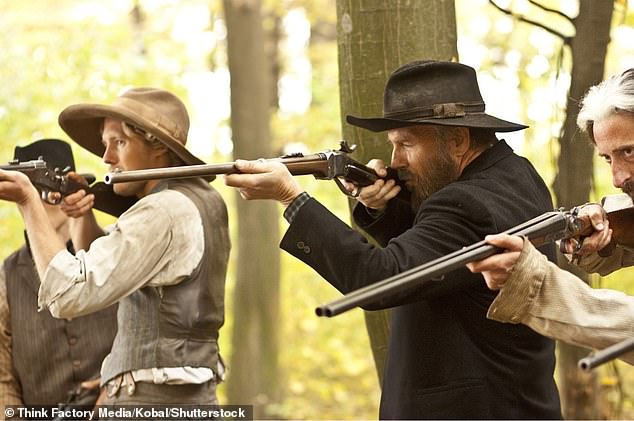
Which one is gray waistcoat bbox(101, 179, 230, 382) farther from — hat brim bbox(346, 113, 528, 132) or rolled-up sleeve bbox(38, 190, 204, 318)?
hat brim bbox(346, 113, 528, 132)

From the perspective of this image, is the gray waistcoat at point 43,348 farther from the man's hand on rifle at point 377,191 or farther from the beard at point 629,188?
the beard at point 629,188

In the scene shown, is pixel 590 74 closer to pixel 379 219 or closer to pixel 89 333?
pixel 379 219

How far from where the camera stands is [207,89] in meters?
15.0

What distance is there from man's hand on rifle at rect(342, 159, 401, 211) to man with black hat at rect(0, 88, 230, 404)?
0.80 metres

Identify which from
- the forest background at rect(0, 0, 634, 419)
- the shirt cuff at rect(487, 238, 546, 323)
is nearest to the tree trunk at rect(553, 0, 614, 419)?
the shirt cuff at rect(487, 238, 546, 323)

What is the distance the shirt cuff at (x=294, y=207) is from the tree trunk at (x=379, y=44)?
131 cm

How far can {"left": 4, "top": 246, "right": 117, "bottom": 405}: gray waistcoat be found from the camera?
5336mm

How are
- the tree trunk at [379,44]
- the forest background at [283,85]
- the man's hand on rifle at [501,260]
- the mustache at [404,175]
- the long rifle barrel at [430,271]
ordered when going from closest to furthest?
the long rifle barrel at [430,271] < the man's hand on rifle at [501,260] < the mustache at [404,175] < the tree trunk at [379,44] < the forest background at [283,85]

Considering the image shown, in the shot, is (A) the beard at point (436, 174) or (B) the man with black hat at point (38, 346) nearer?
(A) the beard at point (436, 174)

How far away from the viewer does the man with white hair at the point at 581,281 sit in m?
3.07

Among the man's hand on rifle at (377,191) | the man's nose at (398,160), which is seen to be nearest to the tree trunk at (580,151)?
the man's hand on rifle at (377,191)

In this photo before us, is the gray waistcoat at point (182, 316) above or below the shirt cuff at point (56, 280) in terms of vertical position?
below

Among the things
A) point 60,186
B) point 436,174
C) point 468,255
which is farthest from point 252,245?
point 468,255

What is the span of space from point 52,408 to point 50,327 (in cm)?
43
